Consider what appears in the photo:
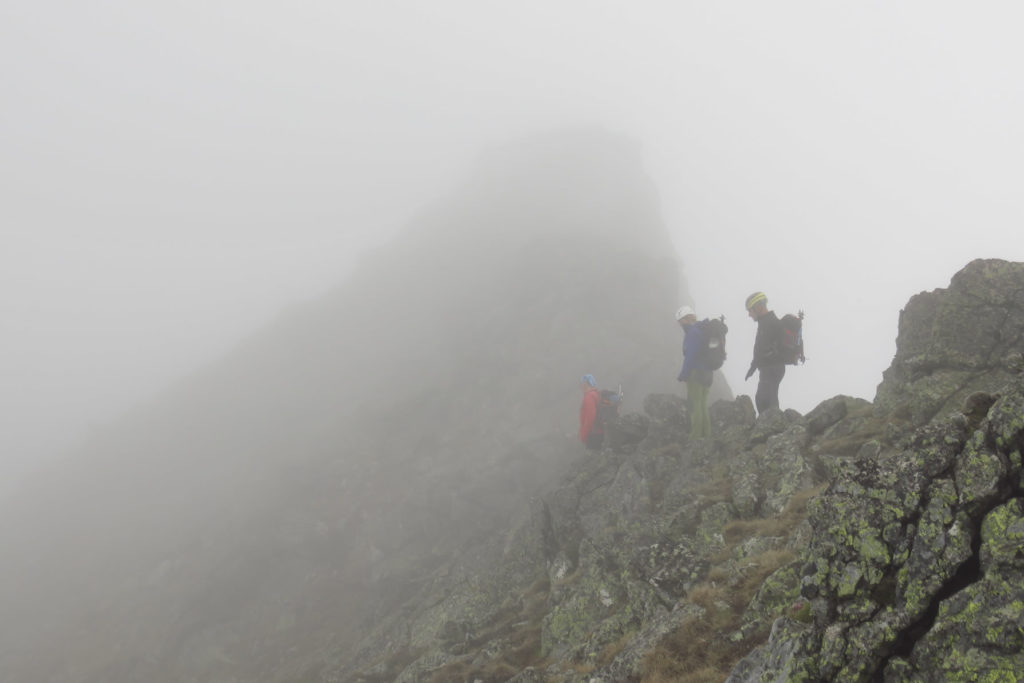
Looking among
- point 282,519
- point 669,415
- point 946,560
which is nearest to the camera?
point 946,560

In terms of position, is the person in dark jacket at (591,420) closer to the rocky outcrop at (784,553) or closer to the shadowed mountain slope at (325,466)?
the rocky outcrop at (784,553)

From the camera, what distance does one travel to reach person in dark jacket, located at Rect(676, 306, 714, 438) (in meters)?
23.4

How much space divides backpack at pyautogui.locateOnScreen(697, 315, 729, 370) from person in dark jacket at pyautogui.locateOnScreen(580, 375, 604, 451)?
7582mm

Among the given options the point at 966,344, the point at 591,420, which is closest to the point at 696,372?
the point at 591,420

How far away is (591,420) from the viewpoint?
97.0ft

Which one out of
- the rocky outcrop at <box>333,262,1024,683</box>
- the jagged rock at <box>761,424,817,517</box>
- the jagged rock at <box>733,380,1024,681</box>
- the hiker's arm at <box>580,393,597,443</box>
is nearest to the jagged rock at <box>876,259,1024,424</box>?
the rocky outcrop at <box>333,262,1024,683</box>

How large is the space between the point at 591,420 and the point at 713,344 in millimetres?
8771

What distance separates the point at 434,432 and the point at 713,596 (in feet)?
119

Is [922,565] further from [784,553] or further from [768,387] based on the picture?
[768,387]

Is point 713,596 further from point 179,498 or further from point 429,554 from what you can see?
point 179,498

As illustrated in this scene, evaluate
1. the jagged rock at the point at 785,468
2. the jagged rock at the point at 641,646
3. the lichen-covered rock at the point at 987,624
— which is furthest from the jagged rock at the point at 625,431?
the lichen-covered rock at the point at 987,624

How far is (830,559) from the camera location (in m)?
8.08

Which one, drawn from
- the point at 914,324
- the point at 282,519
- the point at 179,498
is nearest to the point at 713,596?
the point at 914,324

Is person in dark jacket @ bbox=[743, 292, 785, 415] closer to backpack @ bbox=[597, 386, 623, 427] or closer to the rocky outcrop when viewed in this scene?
the rocky outcrop
